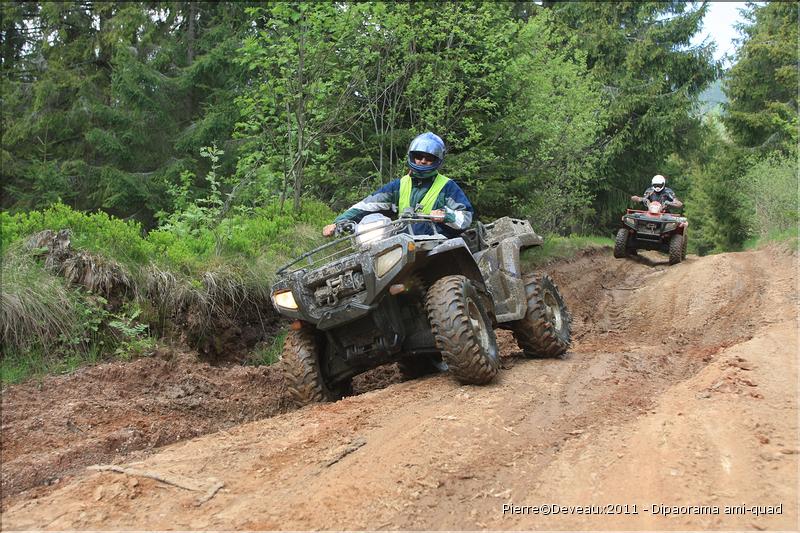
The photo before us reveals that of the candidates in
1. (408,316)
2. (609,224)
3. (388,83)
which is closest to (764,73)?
(609,224)

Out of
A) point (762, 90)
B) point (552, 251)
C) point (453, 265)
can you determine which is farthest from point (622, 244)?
point (762, 90)

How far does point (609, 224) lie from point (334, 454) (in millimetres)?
29072

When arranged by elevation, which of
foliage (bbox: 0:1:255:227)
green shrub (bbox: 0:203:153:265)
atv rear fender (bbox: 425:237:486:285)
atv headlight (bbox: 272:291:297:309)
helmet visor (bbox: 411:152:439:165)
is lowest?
atv headlight (bbox: 272:291:297:309)

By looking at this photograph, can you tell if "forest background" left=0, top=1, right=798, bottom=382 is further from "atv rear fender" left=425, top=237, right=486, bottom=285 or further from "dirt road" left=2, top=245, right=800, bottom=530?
"atv rear fender" left=425, top=237, right=486, bottom=285

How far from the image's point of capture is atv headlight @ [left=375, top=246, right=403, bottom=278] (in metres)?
5.69

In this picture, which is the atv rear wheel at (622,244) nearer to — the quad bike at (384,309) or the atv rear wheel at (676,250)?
the atv rear wheel at (676,250)

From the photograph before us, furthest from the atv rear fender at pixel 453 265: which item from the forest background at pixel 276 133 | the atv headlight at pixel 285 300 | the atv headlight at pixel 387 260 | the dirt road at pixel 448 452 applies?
the forest background at pixel 276 133

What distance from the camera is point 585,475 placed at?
12.9 feet

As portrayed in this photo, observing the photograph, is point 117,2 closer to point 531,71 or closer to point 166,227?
point 531,71

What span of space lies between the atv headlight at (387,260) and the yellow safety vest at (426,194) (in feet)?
3.97

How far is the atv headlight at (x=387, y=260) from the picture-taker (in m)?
5.69

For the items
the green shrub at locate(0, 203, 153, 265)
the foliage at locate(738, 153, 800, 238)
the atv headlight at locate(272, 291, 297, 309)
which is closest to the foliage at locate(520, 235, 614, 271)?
the foliage at locate(738, 153, 800, 238)

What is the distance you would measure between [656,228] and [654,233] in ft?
0.44

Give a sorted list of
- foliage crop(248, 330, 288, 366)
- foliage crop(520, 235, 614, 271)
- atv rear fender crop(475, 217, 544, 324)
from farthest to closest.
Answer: foliage crop(520, 235, 614, 271) → foliage crop(248, 330, 288, 366) → atv rear fender crop(475, 217, 544, 324)
